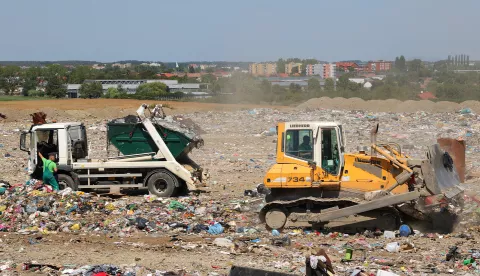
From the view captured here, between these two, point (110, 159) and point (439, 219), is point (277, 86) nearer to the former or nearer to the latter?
point (110, 159)

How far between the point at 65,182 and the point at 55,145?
831 millimetres

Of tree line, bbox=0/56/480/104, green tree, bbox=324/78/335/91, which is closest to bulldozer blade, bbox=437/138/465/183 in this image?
tree line, bbox=0/56/480/104

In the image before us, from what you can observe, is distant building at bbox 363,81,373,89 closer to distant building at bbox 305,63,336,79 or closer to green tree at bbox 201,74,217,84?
green tree at bbox 201,74,217,84

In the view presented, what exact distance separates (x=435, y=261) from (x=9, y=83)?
7113 cm

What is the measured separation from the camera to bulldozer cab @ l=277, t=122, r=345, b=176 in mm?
11883

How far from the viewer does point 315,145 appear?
11891 millimetres

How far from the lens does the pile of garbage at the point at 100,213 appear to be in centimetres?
1246

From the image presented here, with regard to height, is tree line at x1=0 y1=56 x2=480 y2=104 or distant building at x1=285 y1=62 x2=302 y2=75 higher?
distant building at x1=285 y1=62 x2=302 y2=75

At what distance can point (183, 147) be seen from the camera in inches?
613

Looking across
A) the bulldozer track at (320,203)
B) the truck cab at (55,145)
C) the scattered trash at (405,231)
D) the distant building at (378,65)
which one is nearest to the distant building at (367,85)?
the distant building at (378,65)

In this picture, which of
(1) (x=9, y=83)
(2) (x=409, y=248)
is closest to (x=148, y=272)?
(2) (x=409, y=248)

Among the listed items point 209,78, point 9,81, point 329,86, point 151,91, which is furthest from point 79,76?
point 329,86

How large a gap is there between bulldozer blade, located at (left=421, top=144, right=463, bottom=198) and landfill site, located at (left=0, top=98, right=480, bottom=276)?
0.07 ft

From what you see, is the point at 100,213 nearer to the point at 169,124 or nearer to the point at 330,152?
the point at 169,124
